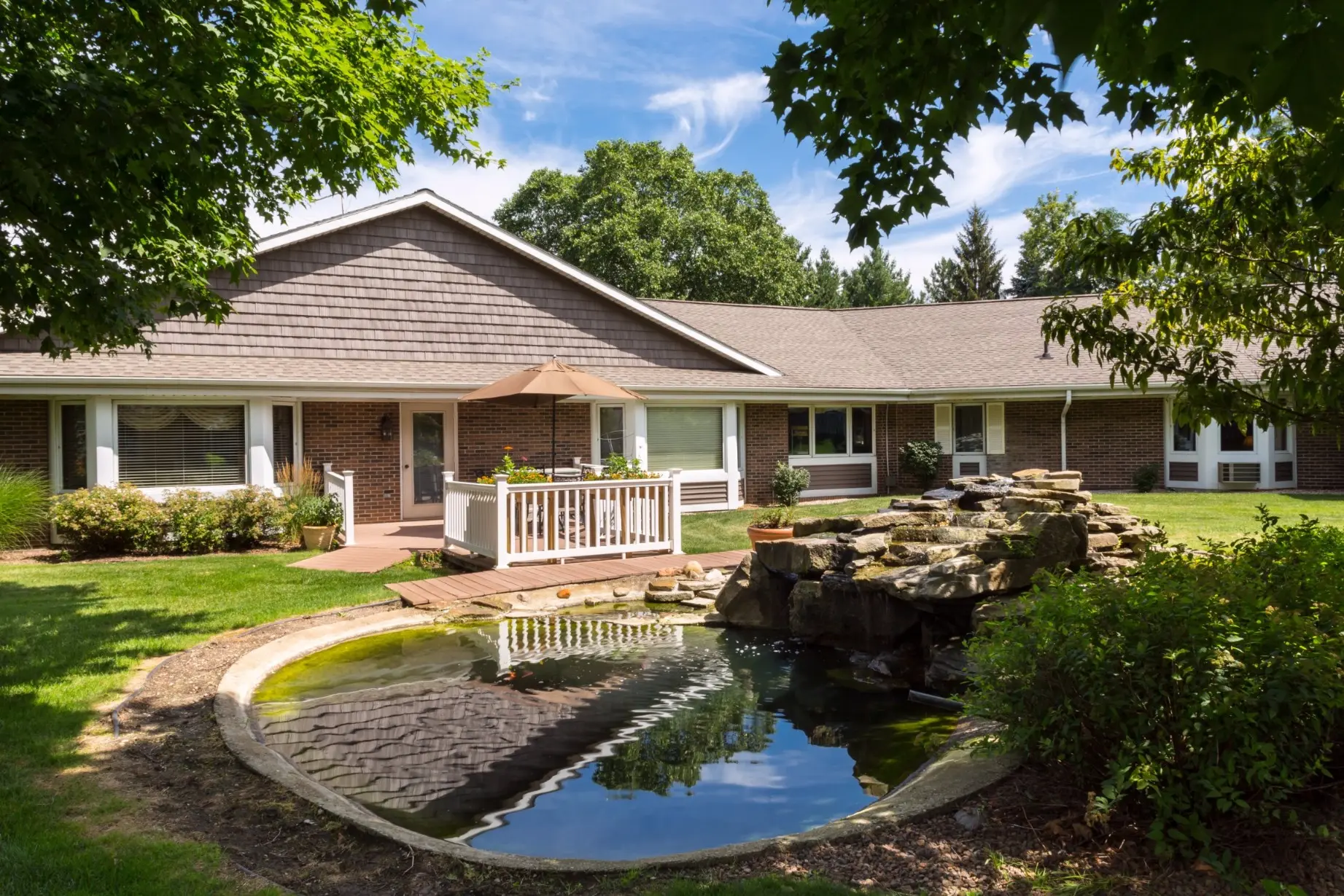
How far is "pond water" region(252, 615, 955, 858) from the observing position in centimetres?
449

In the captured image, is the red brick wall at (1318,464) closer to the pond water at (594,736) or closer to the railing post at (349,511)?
the pond water at (594,736)

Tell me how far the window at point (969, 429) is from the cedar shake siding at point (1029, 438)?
47 centimetres

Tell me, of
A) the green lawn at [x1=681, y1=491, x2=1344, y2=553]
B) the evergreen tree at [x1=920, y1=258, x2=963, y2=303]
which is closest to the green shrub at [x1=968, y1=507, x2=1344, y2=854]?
the green lawn at [x1=681, y1=491, x2=1344, y2=553]

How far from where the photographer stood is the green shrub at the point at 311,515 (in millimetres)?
13727

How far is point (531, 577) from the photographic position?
10.4 m

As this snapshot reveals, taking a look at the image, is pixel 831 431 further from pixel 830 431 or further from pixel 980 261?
pixel 980 261

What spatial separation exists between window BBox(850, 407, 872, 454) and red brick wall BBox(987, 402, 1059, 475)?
3.03 m

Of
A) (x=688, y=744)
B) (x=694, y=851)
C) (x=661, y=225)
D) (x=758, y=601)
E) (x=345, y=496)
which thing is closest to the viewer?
(x=694, y=851)

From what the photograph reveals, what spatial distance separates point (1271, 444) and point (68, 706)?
22.7 metres

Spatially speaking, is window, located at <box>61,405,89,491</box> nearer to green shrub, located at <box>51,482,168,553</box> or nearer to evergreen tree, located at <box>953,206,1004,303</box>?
green shrub, located at <box>51,482,168,553</box>

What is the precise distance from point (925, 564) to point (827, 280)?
56153 mm

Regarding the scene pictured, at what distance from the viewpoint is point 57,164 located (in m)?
4.38

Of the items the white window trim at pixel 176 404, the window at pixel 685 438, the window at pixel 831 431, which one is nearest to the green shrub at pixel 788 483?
the window at pixel 685 438

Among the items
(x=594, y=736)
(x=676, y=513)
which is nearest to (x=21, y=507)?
(x=676, y=513)
